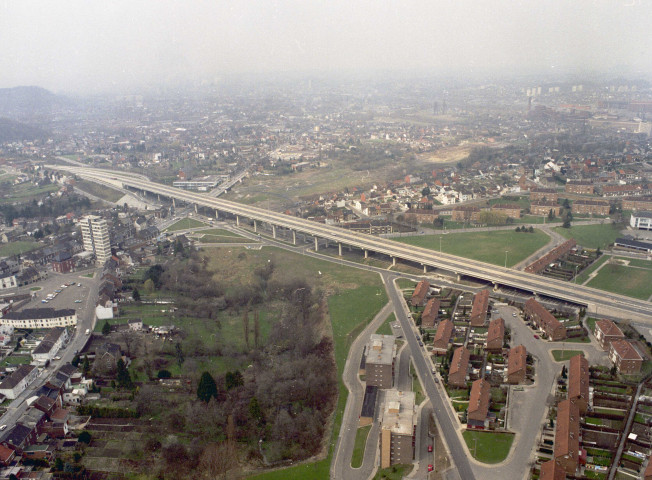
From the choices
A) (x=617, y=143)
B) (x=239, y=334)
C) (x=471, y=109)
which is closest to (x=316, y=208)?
(x=239, y=334)

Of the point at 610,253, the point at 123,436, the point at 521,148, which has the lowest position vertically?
the point at 123,436

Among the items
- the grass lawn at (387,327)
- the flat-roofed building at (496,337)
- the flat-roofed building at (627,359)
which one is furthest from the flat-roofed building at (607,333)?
the grass lawn at (387,327)

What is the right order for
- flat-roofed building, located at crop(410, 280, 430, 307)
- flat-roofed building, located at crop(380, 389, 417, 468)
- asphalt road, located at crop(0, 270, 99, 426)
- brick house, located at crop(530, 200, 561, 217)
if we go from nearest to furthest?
flat-roofed building, located at crop(380, 389, 417, 468), asphalt road, located at crop(0, 270, 99, 426), flat-roofed building, located at crop(410, 280, 430, 307), brick house, located at crop(530, 200, 561, 217)

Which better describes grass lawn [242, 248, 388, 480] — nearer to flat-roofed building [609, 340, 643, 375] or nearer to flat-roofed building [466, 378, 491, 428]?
flat-roofed building [466, 378, 491, 428]

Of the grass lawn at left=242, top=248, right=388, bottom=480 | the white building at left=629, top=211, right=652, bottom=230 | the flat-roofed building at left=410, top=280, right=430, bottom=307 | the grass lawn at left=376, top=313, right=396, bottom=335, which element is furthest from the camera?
the white building at left=629, top=211, right=652, bottom=230

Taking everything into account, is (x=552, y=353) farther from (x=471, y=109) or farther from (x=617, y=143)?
(x=471, y=109)

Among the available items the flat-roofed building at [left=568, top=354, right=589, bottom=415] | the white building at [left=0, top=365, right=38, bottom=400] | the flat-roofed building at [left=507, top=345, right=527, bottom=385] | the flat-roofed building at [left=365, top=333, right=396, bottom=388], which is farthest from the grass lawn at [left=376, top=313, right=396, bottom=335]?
the white building at [left=0, top=365, right=38, bottom=400]

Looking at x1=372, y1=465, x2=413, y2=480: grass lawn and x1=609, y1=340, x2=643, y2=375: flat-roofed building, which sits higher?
x1=609, y1=340, x2=643, y2=375: flat-roofed building
